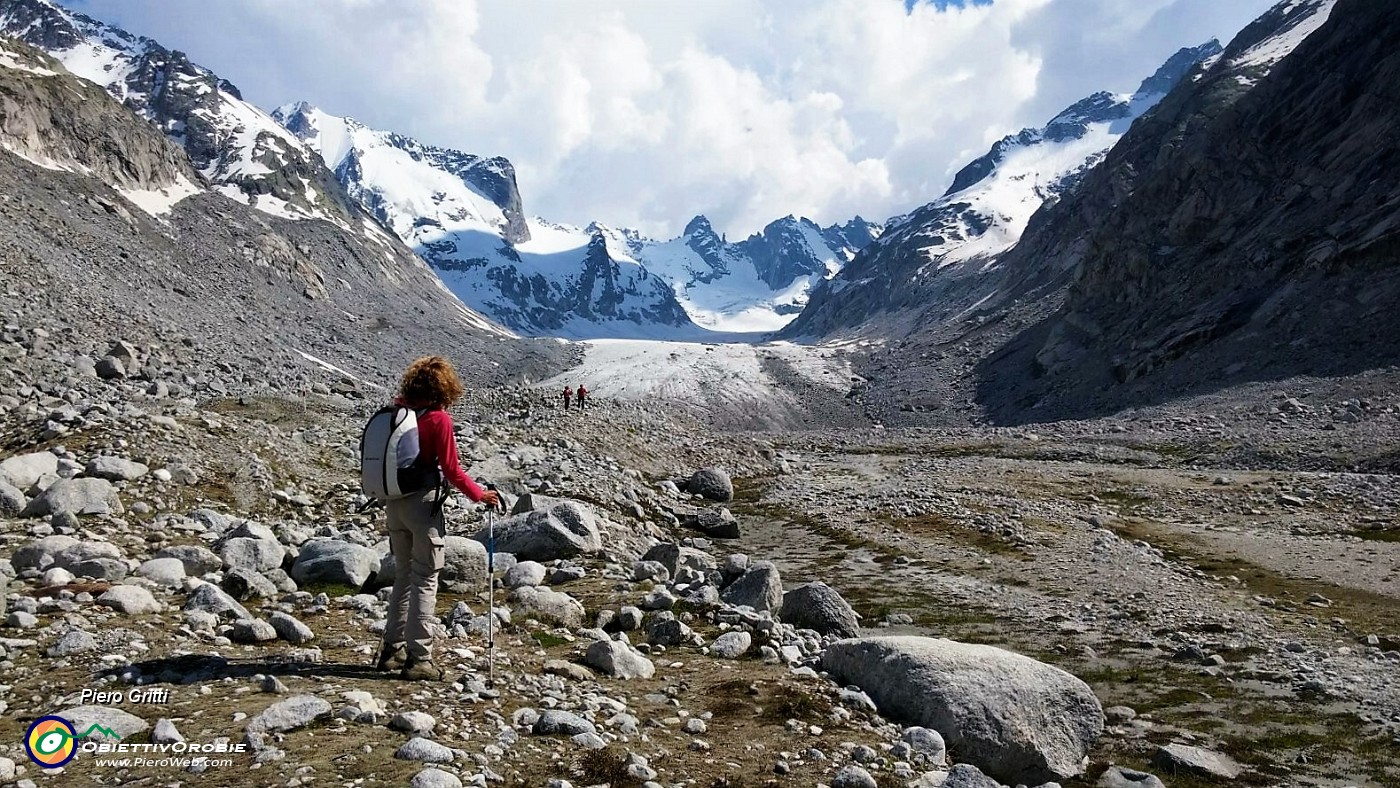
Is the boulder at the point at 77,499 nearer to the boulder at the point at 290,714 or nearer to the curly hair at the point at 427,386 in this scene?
the curly hair at the point at 427,386

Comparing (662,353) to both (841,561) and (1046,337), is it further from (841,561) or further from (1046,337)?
(841,561)

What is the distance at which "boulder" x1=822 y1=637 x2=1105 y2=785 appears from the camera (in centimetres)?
838

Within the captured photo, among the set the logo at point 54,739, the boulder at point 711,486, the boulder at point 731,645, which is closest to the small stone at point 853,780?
the boulder at point 731,645

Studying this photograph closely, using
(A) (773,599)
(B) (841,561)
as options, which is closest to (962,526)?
(B) (841,561)

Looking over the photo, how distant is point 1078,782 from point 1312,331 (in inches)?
2808

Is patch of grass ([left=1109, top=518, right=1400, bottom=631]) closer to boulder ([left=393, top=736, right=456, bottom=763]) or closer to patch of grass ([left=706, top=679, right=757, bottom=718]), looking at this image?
patch of grass ([left=706, top=679, right=757, bottom=718])

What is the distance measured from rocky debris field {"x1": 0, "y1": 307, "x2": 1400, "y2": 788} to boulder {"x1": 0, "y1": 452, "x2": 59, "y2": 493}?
0.08 metres

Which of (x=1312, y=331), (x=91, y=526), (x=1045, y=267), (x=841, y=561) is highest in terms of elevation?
(x=1045, y=267)

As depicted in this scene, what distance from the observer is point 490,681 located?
8188 millimetres

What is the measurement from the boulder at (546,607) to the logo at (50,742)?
5910mm

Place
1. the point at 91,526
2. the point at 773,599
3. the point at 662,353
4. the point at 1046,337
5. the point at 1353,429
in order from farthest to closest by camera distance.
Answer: the point at 662,353, the point at 1046,337, the point at 1353,429, the point at 773,599, the point at 91,526

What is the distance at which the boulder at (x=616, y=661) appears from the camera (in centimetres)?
932

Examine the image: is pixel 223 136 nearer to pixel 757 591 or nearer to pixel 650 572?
pixel 650 572

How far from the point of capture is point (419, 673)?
26.3ft
